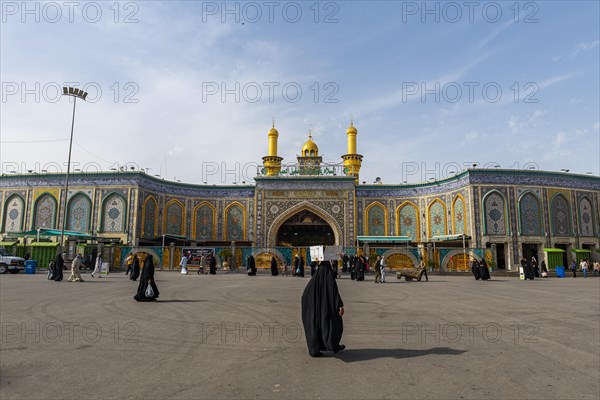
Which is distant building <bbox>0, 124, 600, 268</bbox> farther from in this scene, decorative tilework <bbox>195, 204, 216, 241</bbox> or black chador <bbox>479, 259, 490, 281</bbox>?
black chador <bbox>479, 259, 490, 281</bbox>

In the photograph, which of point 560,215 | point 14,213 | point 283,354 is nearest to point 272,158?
point 14,213

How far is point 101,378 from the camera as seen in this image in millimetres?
3754

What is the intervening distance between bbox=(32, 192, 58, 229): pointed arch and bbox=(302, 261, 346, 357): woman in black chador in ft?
99.3

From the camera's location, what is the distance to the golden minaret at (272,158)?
3653 centimetres

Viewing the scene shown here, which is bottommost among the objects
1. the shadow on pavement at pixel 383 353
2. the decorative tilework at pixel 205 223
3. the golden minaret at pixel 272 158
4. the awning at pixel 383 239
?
the shadow on pavement at pixel 383 353

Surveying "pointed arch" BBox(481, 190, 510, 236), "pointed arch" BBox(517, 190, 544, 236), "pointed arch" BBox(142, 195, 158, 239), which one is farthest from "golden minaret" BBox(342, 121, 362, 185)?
"pointed arch" BBox(142, 195, 158, 239)

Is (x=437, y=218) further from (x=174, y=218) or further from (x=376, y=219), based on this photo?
(x=174, y=218)

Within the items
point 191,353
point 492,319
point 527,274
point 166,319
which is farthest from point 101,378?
point 527,274

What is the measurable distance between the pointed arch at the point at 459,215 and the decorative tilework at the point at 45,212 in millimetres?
27822

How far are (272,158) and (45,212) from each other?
1764 cm

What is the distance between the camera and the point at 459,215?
28719 millimetres

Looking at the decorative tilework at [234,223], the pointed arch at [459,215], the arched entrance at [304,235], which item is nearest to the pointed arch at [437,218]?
the pointed arch at [459,215]

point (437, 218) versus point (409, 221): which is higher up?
point (437, 218)

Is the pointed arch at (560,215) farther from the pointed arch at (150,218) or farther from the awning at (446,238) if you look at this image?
the pointed arch at (150,218)
